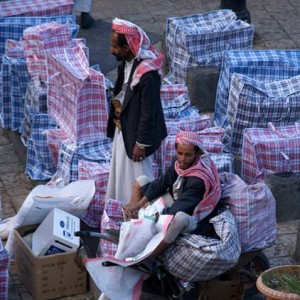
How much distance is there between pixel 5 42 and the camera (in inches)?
420

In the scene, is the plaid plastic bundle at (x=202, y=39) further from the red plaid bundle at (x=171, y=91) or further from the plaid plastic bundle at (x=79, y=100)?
the plaid plastic bundle at (x=79, y=100)

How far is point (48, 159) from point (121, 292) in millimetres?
2502

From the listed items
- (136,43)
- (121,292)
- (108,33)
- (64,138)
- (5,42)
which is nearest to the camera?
(121,292)

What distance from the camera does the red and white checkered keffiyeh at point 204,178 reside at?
7395mm

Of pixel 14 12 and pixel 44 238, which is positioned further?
pixel 14 12

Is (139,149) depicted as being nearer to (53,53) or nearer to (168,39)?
(53,53)

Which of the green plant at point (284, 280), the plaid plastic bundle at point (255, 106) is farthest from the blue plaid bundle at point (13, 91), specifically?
the green plant at point (284, 280)

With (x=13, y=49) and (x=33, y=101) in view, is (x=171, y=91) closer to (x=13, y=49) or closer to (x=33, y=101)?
(x=33, y=101)

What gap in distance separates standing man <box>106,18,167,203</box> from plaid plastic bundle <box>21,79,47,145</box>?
5.52ft

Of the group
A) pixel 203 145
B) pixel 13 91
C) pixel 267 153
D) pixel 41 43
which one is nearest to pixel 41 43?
pixel 41 43

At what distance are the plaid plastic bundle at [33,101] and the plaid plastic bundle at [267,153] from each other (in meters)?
1.84

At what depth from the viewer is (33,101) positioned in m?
9.93

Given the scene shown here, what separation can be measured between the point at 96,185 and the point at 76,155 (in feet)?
→ 1.67

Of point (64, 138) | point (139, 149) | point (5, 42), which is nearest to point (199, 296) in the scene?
point (139, 149)
